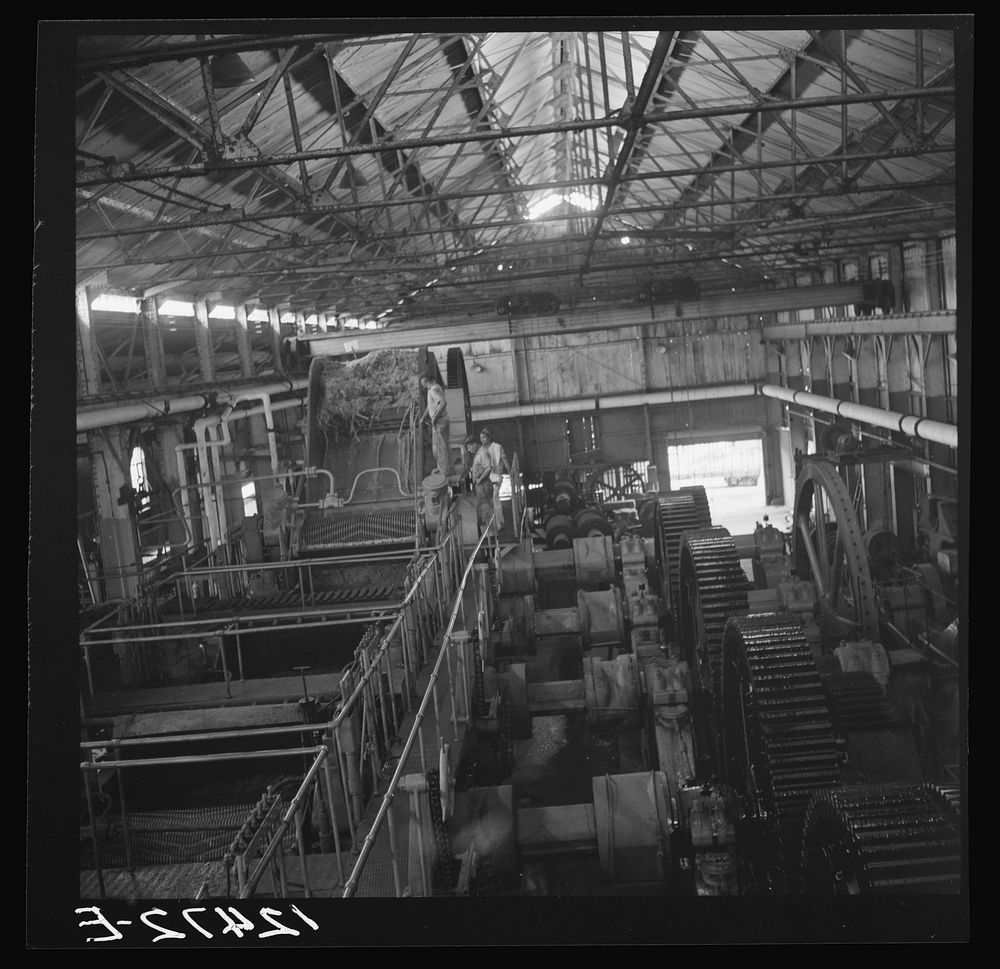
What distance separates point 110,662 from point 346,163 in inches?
294

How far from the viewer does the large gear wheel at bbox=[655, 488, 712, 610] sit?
13820mm

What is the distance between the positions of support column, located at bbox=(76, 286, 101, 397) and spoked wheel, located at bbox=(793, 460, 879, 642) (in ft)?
27.5

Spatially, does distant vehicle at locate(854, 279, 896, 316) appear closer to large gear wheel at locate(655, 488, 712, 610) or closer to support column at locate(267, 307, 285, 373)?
large gear wheel at locate(655, 488, 712, 610)

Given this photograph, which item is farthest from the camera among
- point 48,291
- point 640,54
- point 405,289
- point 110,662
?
point 405,289

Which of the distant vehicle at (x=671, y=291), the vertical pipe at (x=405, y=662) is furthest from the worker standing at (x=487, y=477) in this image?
the distant vehicle at (x=671, y=291)

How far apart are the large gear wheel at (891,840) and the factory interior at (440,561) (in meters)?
0.02

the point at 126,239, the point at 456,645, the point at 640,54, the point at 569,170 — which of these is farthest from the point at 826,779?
the point at 569,170

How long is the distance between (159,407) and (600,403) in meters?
21.1

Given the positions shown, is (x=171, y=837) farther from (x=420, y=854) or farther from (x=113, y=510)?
(x=113, y=510)

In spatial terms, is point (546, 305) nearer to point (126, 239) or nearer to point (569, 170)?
point (569, 170)

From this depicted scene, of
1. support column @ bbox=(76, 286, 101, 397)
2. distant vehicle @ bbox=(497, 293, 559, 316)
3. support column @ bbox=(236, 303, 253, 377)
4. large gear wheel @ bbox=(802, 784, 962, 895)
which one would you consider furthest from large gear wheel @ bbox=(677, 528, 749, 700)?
distant vehicle @ bbox=(497, 293, 559, 316)

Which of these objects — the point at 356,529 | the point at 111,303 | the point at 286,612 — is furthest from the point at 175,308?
the point at 286,612

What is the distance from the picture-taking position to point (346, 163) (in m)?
13.1

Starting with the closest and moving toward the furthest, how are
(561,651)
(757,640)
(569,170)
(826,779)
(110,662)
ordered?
1. (826,779)
2. (757,640)
3. (110,662)
4. (561,651)
5. (569,170)
